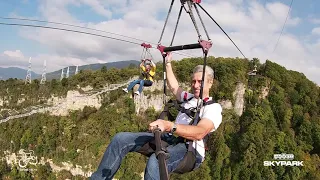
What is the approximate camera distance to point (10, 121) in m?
57.1

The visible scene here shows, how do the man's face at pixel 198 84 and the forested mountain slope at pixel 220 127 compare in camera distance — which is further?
the forested mountain slope at pixel 220 127

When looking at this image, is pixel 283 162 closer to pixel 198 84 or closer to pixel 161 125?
pixel 198 84

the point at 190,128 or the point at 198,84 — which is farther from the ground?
the point at 198,84

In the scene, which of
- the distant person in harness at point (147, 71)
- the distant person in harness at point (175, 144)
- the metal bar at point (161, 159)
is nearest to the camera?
the metal bar at point (161, 159)

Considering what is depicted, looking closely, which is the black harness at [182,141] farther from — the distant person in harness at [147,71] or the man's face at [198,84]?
the distant person in harness at [147,71]

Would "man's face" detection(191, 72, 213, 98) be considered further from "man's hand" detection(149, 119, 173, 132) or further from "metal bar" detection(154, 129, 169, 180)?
"metal bar" detection(154, 129, 169, 180)

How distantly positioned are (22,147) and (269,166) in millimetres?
39019

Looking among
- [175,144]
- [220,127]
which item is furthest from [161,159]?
[220,127]

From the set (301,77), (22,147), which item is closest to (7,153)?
(22,147)

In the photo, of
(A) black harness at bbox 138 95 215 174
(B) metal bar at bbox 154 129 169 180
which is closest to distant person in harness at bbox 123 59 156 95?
(A) black harness at bbox 138 95 215 174

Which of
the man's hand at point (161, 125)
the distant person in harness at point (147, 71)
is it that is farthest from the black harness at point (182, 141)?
the distant person in harness at point (147, 71)

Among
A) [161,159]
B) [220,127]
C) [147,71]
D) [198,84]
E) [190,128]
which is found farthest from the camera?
[220,127]

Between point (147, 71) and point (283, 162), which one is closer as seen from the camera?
point (147, 71)

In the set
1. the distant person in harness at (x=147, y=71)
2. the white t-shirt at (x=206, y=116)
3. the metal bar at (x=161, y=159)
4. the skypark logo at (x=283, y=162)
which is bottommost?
the skypark logo at (x=283, y=162)
